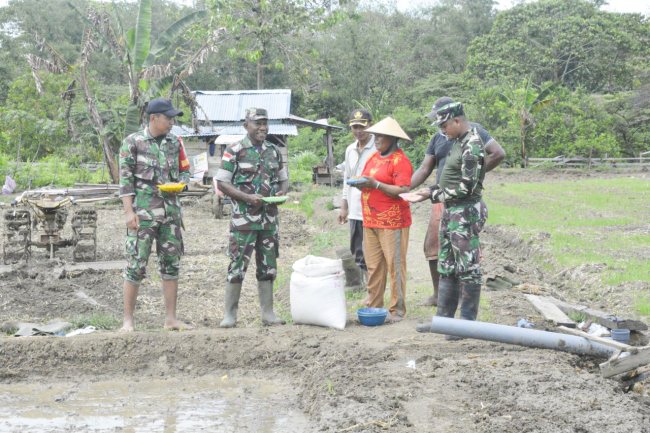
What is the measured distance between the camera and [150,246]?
6879 mm

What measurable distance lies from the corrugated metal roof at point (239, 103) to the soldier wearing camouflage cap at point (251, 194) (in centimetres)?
2073

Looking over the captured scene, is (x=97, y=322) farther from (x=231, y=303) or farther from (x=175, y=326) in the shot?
(x=231, y=303)

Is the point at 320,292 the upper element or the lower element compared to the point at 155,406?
upper

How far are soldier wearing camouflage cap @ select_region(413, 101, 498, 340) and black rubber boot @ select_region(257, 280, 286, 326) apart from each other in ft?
5.38


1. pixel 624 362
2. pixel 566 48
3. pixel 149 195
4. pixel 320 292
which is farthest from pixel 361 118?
pixel 566 48

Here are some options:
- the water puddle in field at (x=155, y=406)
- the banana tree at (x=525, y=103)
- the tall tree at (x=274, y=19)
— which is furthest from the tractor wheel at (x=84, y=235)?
the banana tree at (x=525, y=103)

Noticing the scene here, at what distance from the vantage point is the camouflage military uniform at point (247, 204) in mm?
6926

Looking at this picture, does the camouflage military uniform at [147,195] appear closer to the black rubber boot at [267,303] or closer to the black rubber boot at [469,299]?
the black rubber boot at [267,303]

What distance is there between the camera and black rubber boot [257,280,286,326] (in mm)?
7164

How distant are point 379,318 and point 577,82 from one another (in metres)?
41.5

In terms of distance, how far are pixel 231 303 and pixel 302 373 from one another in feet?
4.10

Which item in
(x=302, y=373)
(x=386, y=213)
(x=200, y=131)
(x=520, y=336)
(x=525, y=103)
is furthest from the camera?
(x=525, y=103)

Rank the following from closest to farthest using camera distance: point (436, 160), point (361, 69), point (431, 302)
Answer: point (436, 160), point (431, 302), point (361, 69)

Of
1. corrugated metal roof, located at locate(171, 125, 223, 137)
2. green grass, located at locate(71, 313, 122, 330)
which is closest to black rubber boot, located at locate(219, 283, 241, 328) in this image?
green grass, located at locate(71, 313, 122, 330)
